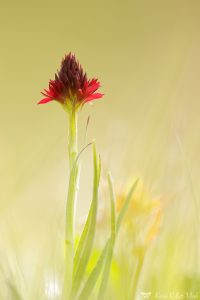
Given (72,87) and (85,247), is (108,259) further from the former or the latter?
(72,87)

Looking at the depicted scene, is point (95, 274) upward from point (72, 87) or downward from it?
downward

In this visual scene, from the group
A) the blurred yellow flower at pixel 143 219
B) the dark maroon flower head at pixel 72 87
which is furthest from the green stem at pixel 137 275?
the dark maroon flower head at pixel 72 87


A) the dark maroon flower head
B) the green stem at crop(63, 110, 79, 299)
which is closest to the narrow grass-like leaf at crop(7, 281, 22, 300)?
the green stem at crop(63, 110, 79, 299)

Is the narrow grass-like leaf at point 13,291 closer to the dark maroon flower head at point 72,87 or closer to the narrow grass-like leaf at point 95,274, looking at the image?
the narrow grass-like leaf at point 95,274

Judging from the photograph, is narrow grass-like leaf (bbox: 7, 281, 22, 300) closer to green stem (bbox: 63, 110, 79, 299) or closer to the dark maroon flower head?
green stem (bbox: 63, 110, 79, 299)

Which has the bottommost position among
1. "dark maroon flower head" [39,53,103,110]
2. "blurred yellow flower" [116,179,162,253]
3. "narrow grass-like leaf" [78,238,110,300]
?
"narrow grass-like leaf" [78,238,110,300]

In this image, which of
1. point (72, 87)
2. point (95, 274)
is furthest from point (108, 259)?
point (72, 87)
